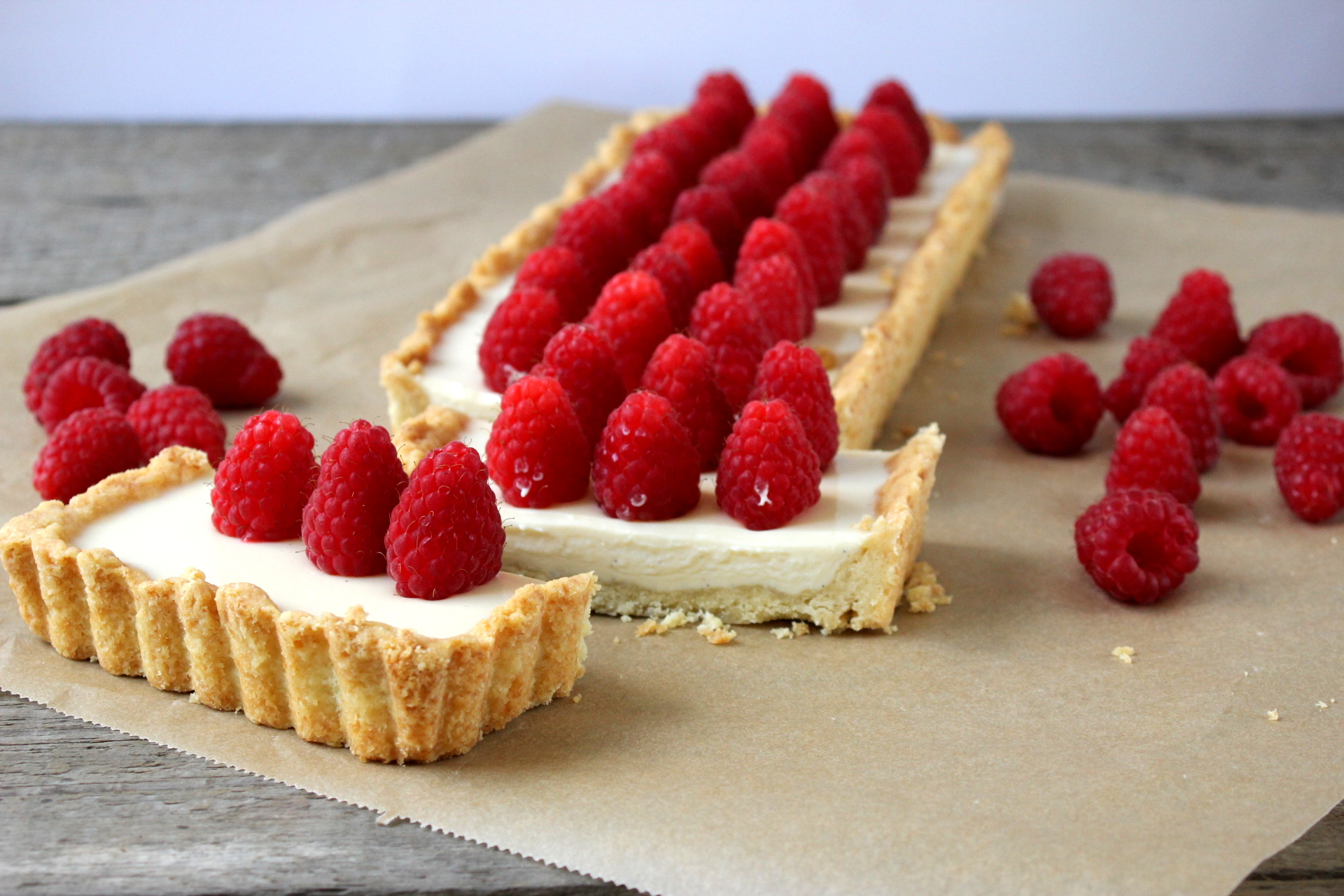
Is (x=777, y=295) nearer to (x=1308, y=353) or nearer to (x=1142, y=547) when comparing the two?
(x=1142, y=547)

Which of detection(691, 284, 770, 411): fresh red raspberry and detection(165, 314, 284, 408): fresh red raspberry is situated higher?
detection(691, 284, 770, 411): fresh red raspberry

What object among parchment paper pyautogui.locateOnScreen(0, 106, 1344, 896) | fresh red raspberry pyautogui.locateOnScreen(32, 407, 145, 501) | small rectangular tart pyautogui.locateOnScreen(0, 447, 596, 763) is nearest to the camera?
parchment paper pyautogui.locateOnScreen(0, 106, 1344, 896)

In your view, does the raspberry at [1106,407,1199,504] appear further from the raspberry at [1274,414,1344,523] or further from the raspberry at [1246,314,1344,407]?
the raspberry at [1246,314,1344,407]

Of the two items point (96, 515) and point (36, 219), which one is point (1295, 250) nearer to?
point (96, 515)

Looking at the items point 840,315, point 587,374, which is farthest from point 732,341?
point 840,315

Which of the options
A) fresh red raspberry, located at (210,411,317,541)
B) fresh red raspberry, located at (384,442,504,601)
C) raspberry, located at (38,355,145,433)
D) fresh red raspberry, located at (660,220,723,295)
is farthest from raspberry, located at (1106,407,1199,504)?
raspberry, located at (38,355,145,433)

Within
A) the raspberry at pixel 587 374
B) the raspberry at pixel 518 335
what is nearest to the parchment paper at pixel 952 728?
the raspberry at pixel 587 374

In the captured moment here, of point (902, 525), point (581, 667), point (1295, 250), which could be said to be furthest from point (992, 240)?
point (581, 667)
